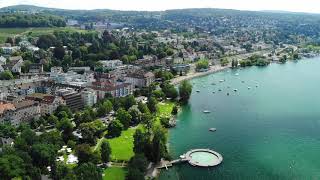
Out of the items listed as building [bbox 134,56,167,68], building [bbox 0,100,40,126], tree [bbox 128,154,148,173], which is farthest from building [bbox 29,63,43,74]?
tree [bbox 128,154,148,173]

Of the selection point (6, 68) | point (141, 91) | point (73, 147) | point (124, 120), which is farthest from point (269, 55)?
point (73, 147)

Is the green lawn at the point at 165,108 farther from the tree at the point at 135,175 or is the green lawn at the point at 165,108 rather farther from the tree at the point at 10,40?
the tree at the point at 10,40

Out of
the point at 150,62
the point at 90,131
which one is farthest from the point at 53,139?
the point at 150,62

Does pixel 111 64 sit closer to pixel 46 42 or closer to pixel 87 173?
pixel 46 42

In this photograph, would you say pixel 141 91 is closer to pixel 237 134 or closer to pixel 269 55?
pixel 237 134

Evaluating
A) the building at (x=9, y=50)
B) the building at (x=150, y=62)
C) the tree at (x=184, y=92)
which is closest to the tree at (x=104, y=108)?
the tree at (x=184, y=92)
